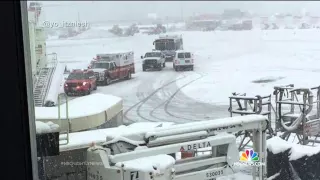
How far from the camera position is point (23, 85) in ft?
2.73

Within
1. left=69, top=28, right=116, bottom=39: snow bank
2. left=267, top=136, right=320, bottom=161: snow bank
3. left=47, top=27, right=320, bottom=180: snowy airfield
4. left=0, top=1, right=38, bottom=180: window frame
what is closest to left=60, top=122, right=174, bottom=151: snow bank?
left=47, top=27, right=320, bottom=180: snowy airfield

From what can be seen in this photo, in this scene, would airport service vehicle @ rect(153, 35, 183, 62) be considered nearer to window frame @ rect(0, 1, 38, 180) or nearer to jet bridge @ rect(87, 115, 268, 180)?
jet bridge @ rect(87, 115, 268, 180)

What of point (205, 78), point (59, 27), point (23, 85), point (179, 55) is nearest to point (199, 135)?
point (205, 78)

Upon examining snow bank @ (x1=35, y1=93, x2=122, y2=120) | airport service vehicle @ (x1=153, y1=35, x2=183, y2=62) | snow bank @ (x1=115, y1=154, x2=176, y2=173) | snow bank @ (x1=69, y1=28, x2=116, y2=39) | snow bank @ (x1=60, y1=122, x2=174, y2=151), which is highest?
snow bank @ (x1=69, y1=28, x2=116, y2=39)

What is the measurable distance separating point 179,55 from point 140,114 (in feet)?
1.64

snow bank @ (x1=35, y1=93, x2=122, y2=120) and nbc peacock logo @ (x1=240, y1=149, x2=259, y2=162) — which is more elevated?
snow bank @ (x1=35, y1=93, x2=122, y2=120)

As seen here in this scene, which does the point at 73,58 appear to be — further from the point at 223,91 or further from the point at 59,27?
the point at 223,91

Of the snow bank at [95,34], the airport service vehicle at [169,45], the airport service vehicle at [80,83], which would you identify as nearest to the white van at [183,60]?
the airport service vehicle at [169,45]

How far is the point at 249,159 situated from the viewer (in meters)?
2.07

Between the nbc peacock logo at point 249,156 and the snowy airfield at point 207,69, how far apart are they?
0.11 meters

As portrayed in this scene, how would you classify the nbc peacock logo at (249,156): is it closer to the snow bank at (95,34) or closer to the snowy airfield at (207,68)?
the snowy airfield at (207,68)

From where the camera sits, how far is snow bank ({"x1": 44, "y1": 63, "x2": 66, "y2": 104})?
1.79m

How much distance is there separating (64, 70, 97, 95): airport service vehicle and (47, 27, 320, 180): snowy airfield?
0.06m

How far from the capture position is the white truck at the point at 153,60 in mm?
2043
